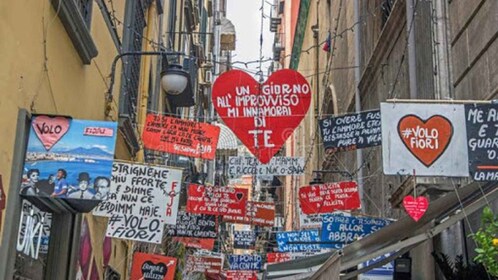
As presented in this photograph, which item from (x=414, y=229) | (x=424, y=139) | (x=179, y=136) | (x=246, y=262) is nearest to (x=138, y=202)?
(x=179, y=136)

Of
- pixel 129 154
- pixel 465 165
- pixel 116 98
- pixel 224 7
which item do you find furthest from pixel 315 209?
pixel 224 7

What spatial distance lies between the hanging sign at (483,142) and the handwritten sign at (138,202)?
411 centimetres

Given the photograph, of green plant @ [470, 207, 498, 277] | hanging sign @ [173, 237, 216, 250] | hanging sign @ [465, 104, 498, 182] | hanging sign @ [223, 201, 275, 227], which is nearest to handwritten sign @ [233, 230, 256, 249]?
hanging sign @ [173, 237, 216, 250]

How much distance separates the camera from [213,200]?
15.1 m

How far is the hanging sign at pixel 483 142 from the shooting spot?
6.54 metres

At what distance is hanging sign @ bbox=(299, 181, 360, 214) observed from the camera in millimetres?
14406

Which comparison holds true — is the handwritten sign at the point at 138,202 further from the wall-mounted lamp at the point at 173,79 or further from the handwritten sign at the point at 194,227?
the handwritten sign at the point at 194,227

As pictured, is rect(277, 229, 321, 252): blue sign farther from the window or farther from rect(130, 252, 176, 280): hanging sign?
the window

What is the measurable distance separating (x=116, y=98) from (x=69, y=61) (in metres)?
3.25

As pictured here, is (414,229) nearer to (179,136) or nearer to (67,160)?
(67,160)

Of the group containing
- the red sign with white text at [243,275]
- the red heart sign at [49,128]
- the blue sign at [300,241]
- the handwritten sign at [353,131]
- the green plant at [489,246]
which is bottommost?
the red sign with white text at [243,275]

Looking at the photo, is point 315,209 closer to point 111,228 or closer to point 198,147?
point 198,147

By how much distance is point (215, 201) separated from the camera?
15.1 m

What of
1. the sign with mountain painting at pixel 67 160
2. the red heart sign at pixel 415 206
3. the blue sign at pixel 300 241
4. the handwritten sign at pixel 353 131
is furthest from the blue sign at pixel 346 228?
the sign with mountain painting at pixel 67 160
